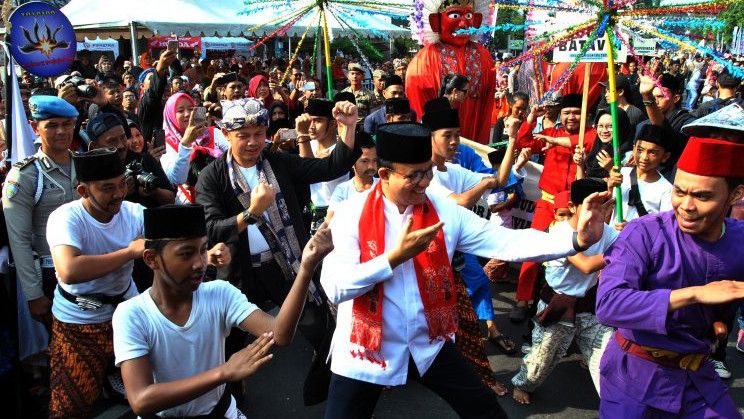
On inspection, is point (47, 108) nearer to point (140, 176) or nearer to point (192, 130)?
point (140, 176)

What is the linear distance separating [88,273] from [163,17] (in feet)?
32.1

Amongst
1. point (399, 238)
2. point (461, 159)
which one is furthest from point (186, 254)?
point (461, 159)

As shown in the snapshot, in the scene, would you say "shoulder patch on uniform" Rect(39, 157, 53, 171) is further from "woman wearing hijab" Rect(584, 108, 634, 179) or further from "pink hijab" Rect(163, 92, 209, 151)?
"woman wearing hijab" Rect(584, 108, 634, 179)

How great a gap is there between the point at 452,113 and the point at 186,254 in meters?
2.45

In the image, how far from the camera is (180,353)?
2555 millimetres

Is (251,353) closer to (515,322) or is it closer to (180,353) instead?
(180,353)

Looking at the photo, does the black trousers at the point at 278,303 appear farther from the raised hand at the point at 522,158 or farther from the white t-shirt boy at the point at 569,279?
A: the raised hand at the point at 522,158

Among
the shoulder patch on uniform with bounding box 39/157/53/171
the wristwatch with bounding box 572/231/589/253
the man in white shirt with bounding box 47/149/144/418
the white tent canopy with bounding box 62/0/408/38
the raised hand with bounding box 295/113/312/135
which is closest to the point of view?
the wristwatch with bounding box 572/231/589/253

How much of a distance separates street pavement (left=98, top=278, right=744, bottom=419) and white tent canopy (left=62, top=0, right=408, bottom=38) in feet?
24.6

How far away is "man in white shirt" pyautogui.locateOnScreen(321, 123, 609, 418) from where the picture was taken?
2775 millimetres

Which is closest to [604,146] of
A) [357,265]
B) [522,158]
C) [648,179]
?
[522,158]

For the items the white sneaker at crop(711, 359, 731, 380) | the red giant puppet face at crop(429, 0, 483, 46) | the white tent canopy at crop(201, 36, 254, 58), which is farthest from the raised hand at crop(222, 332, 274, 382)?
the white tent canopy at crop(201, 36, 254, 58)

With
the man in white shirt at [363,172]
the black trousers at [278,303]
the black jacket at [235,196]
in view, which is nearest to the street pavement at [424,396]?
the black trousers at [278,303]

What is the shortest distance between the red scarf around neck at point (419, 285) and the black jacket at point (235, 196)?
1.19 metres
